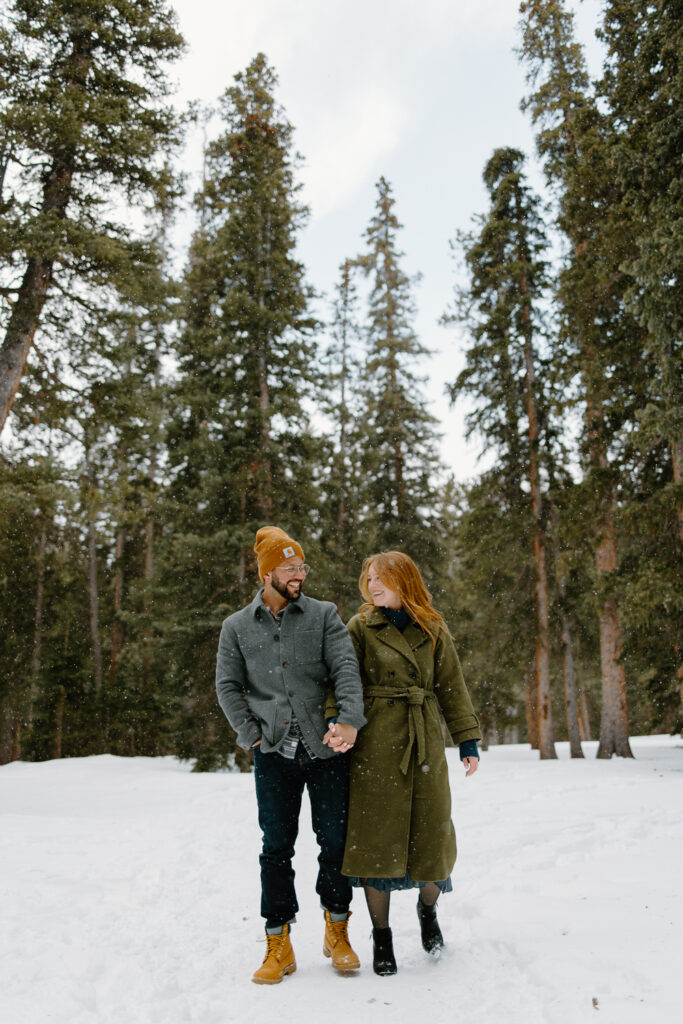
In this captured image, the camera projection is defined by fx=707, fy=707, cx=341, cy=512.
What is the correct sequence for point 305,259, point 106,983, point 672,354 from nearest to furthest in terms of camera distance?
point 106,983 → point 672,354 → point 305,259

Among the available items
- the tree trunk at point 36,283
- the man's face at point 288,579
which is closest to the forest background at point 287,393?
the tree trunk at point 36,283

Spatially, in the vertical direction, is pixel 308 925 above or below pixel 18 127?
below

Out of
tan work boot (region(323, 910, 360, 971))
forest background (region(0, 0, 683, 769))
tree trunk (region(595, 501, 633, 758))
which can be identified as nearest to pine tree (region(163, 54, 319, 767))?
forest background (region(0, 0, 683, 769))

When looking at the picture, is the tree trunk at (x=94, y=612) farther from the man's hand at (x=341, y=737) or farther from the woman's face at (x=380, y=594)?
the man's hand at (x=341, y=737)

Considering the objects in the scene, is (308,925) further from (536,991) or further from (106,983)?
(536,991)

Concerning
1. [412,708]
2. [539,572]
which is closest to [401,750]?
[412,708]

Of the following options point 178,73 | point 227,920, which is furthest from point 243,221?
point 227,920

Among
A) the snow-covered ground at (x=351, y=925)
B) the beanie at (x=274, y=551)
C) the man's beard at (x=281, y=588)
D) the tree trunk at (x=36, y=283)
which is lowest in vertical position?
the snow-covered ground at (x=351, y=925)

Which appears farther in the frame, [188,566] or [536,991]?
[188,566]

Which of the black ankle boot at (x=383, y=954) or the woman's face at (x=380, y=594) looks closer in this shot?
the black ankle boot at (x=383, y=954)

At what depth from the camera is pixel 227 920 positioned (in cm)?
443

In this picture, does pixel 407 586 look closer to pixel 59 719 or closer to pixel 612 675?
pixel 612 675

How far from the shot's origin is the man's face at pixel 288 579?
3.66 meters

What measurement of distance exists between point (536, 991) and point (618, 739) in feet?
41.1
